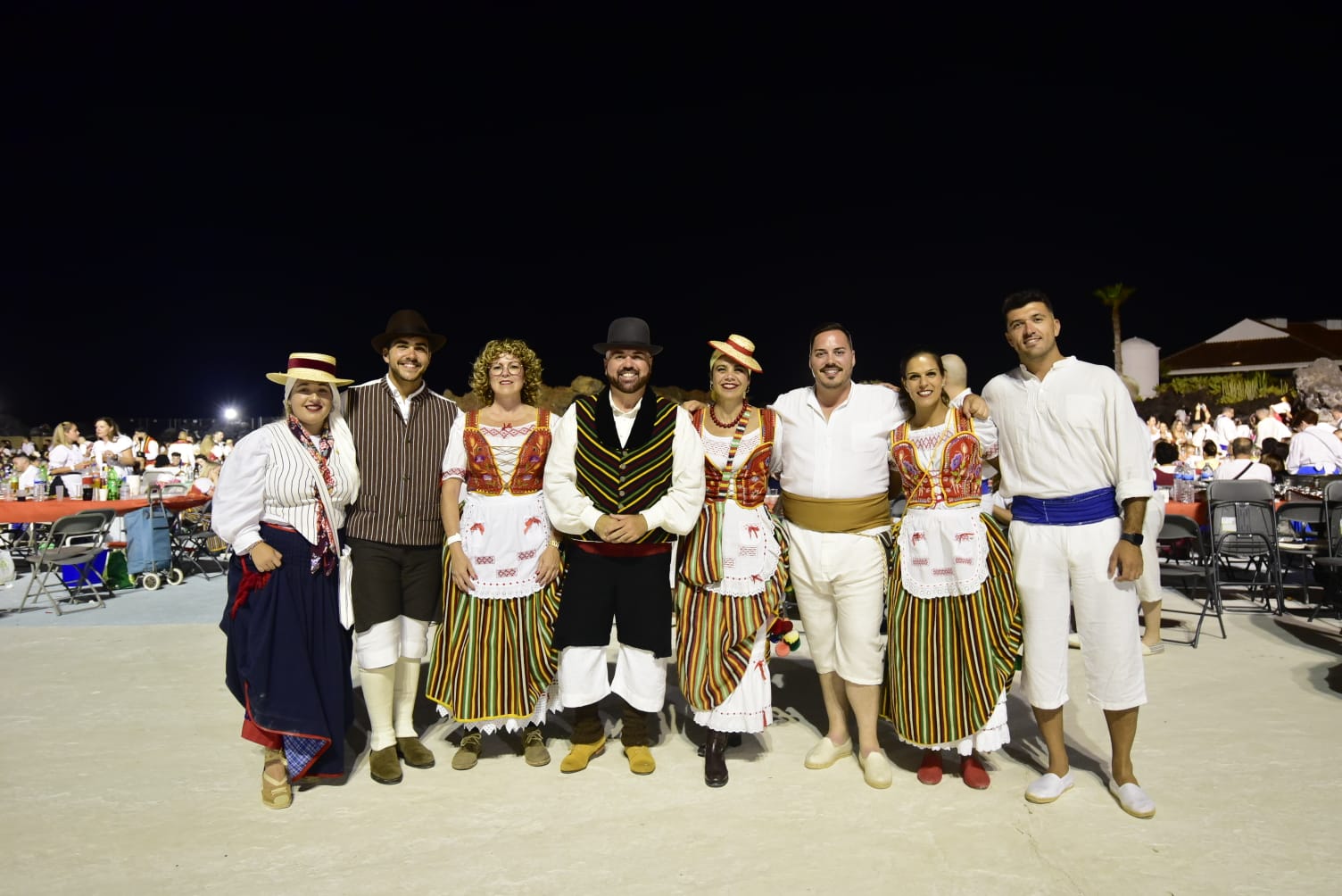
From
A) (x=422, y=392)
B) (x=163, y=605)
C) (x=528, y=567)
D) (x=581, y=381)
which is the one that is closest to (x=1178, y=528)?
(x=528, y=567)

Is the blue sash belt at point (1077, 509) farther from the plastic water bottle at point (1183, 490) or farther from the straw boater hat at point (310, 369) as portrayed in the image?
the plastic water bottle at point (1183, 490)

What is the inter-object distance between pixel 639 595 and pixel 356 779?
1.37m

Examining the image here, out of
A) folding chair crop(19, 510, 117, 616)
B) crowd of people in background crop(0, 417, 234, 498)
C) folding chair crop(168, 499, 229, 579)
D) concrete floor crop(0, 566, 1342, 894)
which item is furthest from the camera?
folding chair crop(168, 499, 229, 579)

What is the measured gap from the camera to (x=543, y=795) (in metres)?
3.31

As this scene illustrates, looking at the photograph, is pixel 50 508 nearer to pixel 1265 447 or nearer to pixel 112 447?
pixel 112 447

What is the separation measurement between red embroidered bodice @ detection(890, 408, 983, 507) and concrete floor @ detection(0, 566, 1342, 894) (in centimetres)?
112

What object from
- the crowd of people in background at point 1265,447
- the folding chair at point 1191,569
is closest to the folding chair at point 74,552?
the folding chair at point 1191,569

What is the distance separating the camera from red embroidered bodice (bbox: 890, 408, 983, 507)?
3303 millimetres

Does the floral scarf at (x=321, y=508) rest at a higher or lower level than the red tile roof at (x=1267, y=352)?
lower

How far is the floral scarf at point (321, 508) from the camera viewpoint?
11.0 feet

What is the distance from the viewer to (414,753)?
3637 millimetres

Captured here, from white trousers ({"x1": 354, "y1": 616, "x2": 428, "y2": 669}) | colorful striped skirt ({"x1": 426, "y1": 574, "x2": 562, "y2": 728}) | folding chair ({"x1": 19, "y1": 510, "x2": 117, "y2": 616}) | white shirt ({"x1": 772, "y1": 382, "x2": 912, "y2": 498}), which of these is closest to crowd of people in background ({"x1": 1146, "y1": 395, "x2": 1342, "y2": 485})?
white shirt ({"x1": 772, "y1": 382, "x2": 912, "y2": 498})

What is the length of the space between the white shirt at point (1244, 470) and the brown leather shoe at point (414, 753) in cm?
665

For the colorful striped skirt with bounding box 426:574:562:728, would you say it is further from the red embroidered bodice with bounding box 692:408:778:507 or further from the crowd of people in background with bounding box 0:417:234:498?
the crowd of people in background with bounding box 0:417:234:498
